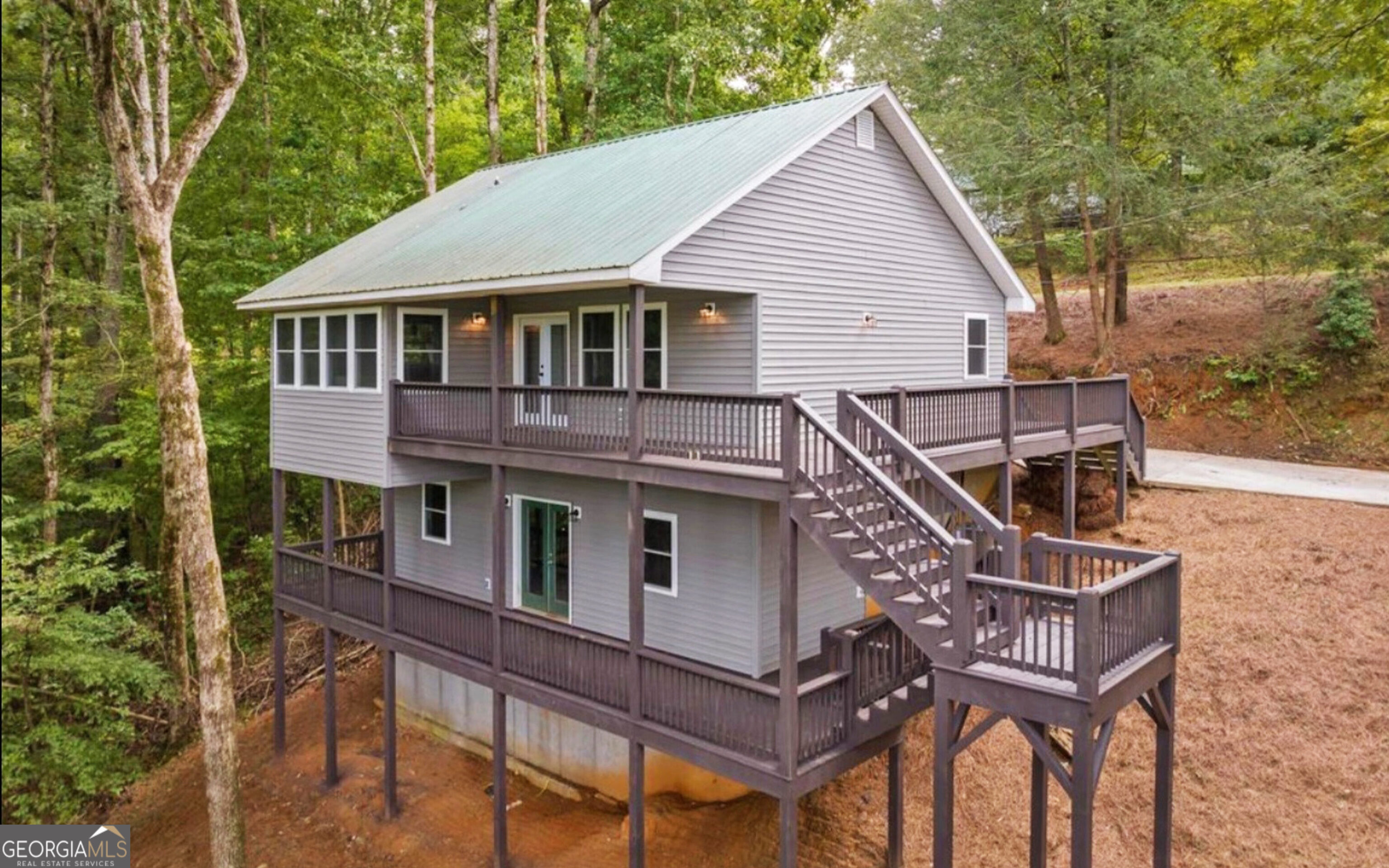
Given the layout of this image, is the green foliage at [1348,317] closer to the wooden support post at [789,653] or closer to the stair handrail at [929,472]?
the stair handrail at [929,472]

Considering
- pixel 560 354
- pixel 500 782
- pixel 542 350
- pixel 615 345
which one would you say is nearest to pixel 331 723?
pixel 500 782

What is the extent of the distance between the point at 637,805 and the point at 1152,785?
20.6 feet

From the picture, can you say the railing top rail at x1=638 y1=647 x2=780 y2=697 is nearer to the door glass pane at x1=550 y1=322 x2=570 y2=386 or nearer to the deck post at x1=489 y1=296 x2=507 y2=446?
A: the deck post at x1=489 y1=296 x2=507 y2=446

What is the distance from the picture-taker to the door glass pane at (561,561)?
1362 cm

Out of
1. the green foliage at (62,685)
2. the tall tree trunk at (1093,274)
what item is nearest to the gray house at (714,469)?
the green foliage at (62,685)

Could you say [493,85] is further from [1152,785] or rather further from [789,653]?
[1152,785]

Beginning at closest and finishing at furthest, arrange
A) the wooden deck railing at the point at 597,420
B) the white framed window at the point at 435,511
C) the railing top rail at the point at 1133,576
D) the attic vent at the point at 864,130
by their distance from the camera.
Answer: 1. the railing top rail at the point at 1133,576
2. the wooden deck railing at the point at 597,420
3. the attic vent at the point at 864,130
4. the white framed window at the point at 435,511

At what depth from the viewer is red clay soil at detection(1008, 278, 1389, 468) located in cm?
2002

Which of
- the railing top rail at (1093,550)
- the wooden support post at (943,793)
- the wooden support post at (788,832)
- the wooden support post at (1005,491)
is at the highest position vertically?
the wooden support post at (1005,491)

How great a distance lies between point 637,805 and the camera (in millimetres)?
10430

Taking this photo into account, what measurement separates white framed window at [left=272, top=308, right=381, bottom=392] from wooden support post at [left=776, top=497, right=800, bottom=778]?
7.72 m

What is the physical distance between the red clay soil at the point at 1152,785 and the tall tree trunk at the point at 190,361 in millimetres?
1831

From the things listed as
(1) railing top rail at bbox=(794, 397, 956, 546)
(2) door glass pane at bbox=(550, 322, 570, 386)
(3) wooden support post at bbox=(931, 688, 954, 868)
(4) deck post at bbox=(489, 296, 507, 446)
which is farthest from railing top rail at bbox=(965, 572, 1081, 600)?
(2) door glass pane at bbox=(550, 322, 570, 386)

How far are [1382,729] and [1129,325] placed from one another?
17.6m
